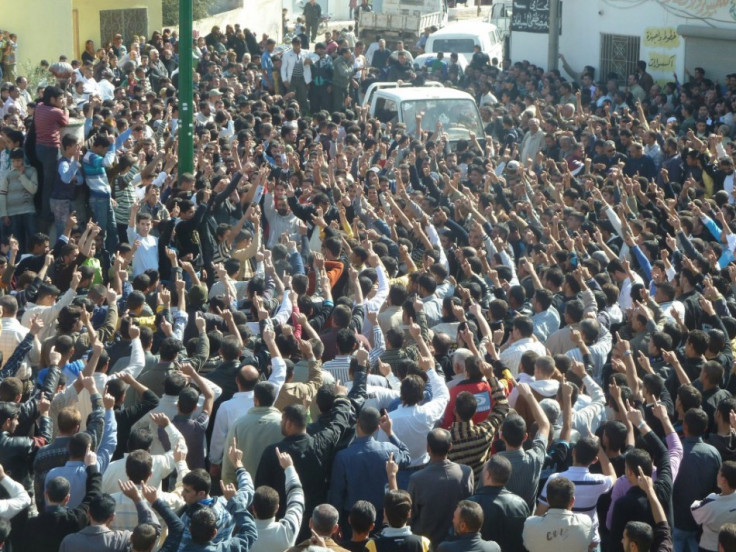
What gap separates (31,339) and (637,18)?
1889 cm

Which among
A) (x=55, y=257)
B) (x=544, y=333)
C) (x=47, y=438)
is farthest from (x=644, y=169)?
(x=47, y=438)

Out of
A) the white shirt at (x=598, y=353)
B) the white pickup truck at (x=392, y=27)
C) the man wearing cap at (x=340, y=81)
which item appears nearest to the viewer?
the white shirt at (x=598, y=353)

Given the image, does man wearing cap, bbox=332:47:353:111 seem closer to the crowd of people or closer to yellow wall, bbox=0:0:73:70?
yellow wall, bbox=0:0:73:70

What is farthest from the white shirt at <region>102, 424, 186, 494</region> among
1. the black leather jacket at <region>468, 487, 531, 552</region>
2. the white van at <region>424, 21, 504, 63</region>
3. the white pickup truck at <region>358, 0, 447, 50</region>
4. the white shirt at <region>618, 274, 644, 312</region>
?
the white pickup truck at <region>358, 0, 447, 50</region>

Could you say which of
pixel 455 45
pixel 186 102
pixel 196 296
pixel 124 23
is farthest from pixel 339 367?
pixel 124 23

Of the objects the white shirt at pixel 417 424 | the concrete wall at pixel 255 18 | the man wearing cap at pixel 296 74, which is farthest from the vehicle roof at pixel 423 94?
the concrete wall at pixel 255 18

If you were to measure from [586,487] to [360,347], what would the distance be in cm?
208

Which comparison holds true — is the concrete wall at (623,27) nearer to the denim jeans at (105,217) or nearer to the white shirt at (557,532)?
the denim jeans at (105,217)

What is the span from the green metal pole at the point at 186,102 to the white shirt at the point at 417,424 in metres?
6.66

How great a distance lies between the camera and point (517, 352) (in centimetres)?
861

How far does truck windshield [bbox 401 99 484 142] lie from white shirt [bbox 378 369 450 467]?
35.6ft

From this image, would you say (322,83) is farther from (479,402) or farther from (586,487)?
(586,487)

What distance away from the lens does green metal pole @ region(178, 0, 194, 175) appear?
528 inches

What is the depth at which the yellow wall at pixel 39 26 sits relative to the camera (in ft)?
80.1
